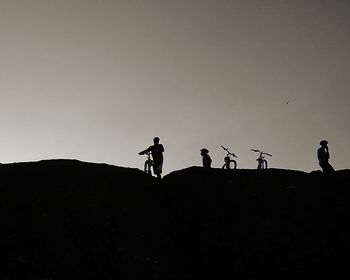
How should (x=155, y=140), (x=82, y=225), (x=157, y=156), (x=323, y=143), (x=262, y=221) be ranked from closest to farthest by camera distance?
(x=82, y=225) < (x=262, y=221) < (x=157, y=156) < (x=155, y=140) < (x=323, y=143)

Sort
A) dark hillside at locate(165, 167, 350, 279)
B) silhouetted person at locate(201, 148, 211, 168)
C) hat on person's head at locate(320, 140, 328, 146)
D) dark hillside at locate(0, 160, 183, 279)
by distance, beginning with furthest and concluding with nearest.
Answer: silhouetted person at locate(201, 148, 211, 168) → hat on person's head at locate(320, 140, 328, 146) → dark hillside at locate(165, 167, 350, 279) → dark hillside at locate(0, 160, 183, 279)

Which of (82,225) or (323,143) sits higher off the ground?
(323,143)

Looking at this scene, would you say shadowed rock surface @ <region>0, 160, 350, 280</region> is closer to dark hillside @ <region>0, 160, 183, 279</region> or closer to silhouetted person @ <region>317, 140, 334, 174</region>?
dark hillside @ <region>0, 160, 183, 279</region>

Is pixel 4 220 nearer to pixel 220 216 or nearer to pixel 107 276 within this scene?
pixel 107 276

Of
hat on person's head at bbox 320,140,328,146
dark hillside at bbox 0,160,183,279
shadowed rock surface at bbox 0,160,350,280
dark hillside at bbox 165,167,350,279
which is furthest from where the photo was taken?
hat on person's head at bbox 320,140,328,146

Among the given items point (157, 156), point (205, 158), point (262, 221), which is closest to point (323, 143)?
point (205, 158)

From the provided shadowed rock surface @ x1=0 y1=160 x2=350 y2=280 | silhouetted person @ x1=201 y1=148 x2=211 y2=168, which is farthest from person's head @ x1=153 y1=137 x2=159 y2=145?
silhouetted person @ x1=201 y1=148 x2=211 y2=168

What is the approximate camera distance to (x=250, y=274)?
15078 millimetres

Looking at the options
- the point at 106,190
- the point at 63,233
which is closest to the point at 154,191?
the point at 106,190

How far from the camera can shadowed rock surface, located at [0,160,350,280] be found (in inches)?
594

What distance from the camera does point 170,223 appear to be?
1794 centimetres

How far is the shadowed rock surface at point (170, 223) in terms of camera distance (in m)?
15.1

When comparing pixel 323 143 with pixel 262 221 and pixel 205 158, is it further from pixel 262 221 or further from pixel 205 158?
pixel 262 221

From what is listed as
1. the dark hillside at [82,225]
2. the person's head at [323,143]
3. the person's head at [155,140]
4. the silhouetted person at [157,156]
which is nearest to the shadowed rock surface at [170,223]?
the dark hillside at [82,225]
